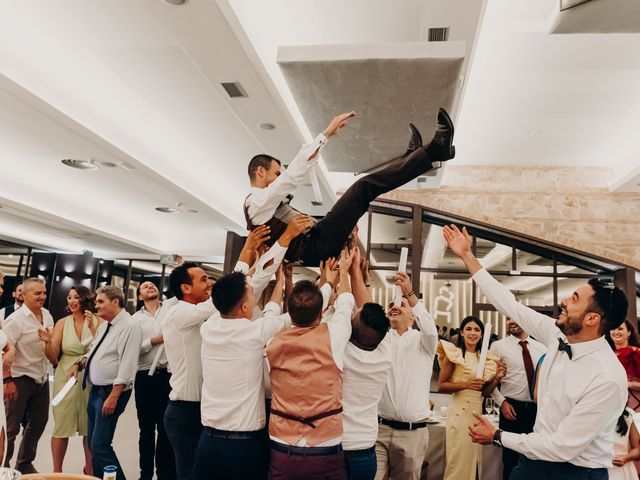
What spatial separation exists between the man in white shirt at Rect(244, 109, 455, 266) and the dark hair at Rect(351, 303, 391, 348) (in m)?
0.44

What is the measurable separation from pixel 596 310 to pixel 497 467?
2580 mm

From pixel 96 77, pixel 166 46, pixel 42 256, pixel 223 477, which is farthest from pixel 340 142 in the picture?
pixel 42 256

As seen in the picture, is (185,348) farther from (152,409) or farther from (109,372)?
(152,409)

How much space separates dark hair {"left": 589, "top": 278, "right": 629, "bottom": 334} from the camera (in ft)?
7.43

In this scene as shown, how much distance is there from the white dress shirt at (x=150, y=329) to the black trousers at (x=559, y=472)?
2732 mm

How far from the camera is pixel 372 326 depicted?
250 cm

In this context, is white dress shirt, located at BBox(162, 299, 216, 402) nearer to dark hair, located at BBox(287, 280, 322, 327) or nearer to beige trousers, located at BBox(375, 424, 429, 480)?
dark hair, located at BBox(287, 280, 322, 327)

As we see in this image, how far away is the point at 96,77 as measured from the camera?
4.46 meters

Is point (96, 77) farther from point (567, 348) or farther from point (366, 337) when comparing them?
point (567, 348)

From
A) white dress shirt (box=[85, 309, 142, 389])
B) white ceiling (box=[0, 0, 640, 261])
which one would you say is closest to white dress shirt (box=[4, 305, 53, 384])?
white dress shirt (box=[85, 309, 142, 389])

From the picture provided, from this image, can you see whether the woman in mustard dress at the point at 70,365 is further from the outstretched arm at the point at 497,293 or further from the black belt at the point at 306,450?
the outstretched arm at the point at 497,293

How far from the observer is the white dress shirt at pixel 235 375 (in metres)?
2.41

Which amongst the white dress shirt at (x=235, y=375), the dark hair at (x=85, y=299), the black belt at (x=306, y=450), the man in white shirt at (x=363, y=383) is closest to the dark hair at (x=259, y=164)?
the white dress shirt at (x=235, y=375)

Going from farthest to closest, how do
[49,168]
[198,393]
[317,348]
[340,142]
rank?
[49,168] < [340,142] < [198,393] < [317,348]
